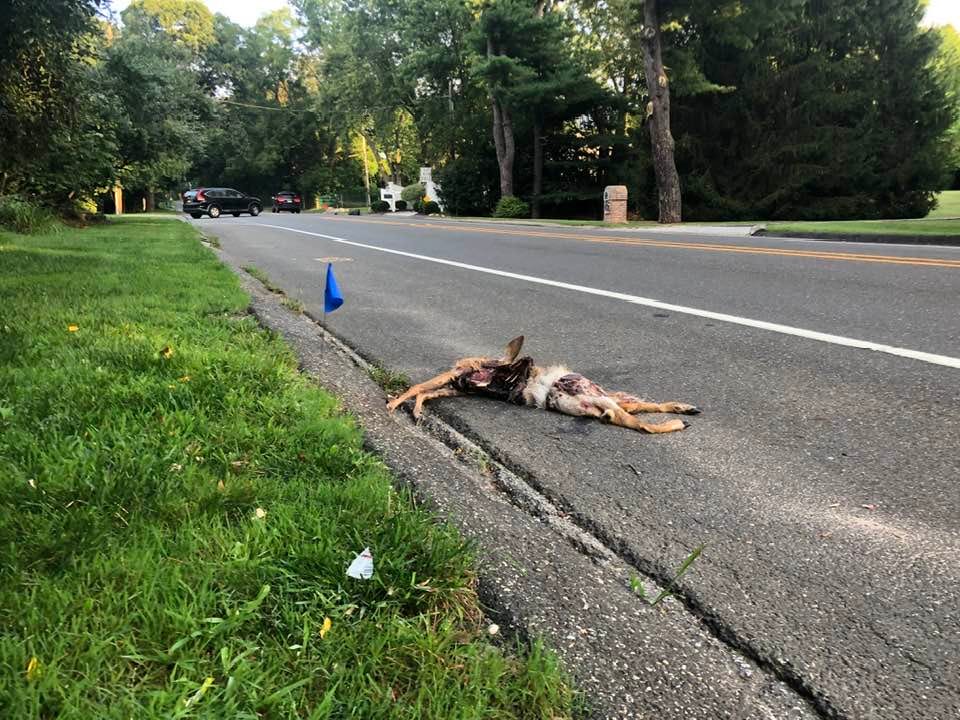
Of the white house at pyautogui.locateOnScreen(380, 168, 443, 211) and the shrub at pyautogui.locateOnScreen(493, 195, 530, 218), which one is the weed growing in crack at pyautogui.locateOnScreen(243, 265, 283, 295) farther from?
the white house at pyautogui.locateOnScreen(380, 168, 443, 211)

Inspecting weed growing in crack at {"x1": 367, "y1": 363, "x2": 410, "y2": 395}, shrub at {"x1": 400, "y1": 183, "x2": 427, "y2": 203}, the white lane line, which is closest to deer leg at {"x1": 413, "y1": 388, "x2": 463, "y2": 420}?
weed growing in crack at {"x1": 367, "y1": 363, "x2": 410, "y2": 395}

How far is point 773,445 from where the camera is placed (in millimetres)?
3205

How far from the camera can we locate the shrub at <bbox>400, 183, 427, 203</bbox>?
4808cm

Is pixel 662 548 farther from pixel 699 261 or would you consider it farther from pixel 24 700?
pixel 699 261

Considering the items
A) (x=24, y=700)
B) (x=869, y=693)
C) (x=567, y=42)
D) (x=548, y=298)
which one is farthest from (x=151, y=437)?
(x=567, y=42)

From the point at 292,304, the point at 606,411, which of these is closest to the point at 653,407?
the point at 606,411

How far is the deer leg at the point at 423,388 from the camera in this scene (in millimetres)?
3740

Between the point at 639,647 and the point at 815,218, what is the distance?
94.2 feet

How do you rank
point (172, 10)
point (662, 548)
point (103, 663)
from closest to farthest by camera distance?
point (103, 663), point (662, 548), point (172, 10)

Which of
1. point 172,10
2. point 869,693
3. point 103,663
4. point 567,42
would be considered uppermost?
point 172,10

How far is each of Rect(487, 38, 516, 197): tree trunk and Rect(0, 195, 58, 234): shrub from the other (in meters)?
22.3

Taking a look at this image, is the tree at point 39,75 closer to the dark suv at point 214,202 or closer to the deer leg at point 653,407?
the deer leg at point 653,407

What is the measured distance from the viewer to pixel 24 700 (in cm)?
140

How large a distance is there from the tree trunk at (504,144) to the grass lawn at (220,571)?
32.2 meters
